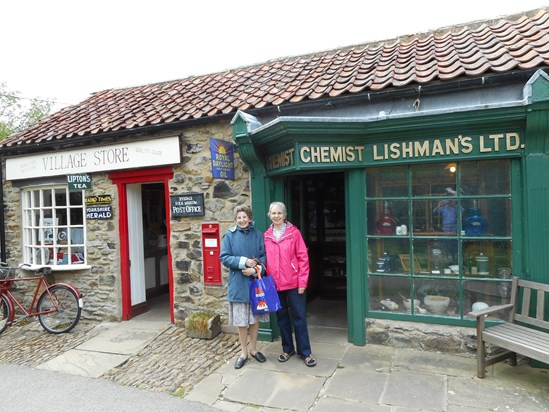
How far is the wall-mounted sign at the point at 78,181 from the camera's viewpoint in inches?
239

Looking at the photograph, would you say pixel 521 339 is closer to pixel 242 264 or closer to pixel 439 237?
pixel 439 237

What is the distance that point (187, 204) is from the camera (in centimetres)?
561

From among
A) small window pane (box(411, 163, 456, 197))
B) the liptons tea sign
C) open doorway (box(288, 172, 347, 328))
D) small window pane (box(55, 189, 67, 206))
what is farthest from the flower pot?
small window pane (box(55, 189, 67, 206))

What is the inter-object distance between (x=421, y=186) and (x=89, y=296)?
18.8 feet

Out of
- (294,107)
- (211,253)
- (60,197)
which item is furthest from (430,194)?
(60,197)

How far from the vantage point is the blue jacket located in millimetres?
4078

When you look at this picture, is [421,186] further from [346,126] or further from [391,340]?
[391,340]

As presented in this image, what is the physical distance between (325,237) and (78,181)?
4601 mm

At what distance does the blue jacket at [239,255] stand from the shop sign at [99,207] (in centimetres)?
305

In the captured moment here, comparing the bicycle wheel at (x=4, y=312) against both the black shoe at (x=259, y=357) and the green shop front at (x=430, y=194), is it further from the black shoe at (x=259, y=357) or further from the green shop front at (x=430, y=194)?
the green shop front at (x=430, y=194)

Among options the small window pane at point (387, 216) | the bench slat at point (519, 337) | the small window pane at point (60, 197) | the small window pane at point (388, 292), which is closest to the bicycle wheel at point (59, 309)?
the small window pane at point (60, 197)

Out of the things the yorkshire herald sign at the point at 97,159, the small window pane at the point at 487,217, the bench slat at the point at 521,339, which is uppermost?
the yorkshire herald sign at the point at 97,159

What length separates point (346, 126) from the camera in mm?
4352

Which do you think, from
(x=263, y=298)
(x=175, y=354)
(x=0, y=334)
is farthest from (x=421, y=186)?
(x=0, y=334)
